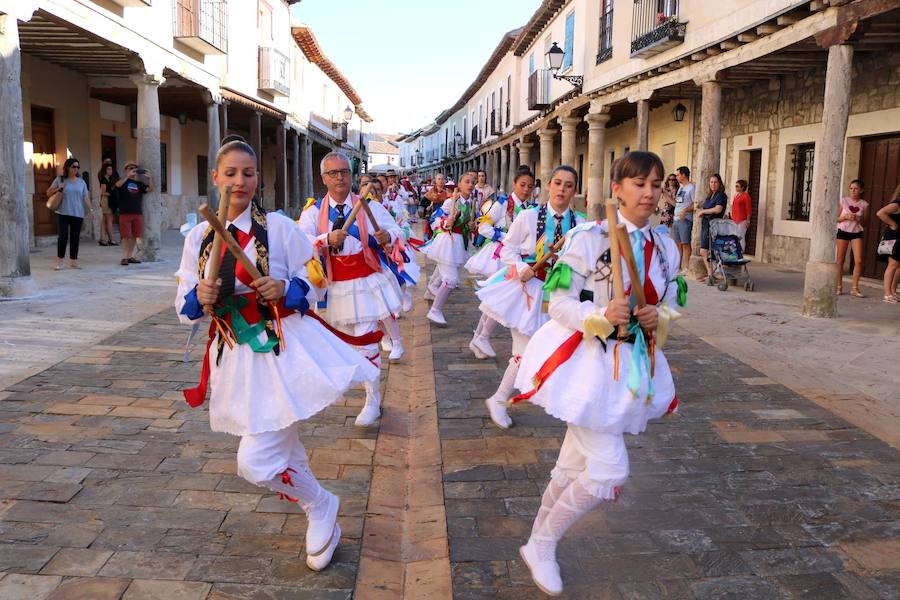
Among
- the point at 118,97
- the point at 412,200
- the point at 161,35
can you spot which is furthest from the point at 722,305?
the point at 412,200

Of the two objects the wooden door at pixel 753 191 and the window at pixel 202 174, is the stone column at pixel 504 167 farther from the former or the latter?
the wooden door at pixel 753 191

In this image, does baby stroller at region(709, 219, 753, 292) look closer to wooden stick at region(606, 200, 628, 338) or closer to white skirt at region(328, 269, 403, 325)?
white skirt at region(328, 269, 403, 325)

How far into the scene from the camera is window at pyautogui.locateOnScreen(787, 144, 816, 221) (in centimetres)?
1331

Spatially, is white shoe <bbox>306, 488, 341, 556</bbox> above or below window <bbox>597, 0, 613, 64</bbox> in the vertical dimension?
below

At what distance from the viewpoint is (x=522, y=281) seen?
4.79 metres

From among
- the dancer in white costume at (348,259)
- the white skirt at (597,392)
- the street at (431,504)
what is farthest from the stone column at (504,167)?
the white skirt at (597,392)

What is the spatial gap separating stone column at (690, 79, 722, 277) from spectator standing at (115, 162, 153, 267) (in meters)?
9.31

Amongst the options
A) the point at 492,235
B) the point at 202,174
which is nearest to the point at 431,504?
the point at 492,235

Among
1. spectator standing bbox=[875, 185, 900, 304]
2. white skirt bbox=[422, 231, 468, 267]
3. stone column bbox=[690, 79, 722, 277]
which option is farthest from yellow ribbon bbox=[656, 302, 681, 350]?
stone column bbox=[690, 79, 722, 277]

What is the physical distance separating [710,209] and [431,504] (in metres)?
9.28

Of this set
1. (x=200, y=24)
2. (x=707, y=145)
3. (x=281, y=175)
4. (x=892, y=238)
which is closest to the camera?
(x=892, y=238)

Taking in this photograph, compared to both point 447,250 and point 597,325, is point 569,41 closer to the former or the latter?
point 447,250

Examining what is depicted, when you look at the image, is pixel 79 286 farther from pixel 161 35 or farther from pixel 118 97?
pixel 118 97

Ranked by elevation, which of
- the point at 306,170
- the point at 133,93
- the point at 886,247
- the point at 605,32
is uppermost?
the point at 605,32
